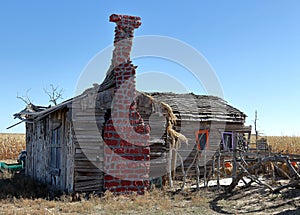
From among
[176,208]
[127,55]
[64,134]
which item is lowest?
[176,208]

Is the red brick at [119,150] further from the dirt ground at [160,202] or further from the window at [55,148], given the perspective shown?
the window at [55,148]

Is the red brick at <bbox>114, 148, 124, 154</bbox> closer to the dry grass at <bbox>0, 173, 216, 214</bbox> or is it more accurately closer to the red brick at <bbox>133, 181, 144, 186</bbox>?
the red brick at <bbox>133, 181, 144, 186</bbox>

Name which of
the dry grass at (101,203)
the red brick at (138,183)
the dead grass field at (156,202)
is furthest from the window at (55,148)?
the red brick at (138,183)

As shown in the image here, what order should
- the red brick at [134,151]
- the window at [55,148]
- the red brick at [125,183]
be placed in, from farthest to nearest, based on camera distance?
the window at [55,148], the red brick at [134,151], the red brick at [125,183]

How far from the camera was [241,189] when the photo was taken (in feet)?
42.3

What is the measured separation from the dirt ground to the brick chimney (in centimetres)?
67

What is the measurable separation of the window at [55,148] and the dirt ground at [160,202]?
1.27 m

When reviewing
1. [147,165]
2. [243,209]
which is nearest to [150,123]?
[147,165]

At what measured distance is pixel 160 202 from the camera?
11.4m

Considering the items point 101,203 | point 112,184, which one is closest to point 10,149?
point 112,184

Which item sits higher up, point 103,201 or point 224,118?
point 224,118

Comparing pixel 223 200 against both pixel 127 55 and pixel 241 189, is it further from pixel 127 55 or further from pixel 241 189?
pixel 127 55

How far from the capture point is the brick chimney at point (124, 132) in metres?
12.6

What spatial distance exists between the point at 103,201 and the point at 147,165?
2353 mm
